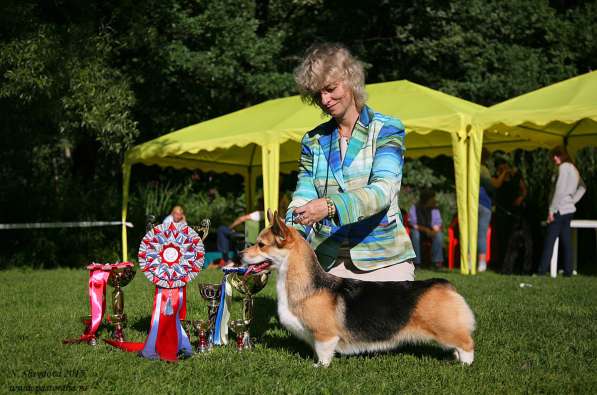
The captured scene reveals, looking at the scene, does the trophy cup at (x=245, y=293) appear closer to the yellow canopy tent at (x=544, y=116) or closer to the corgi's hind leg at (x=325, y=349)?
the corgi's hind leg at (x=325, y=349)

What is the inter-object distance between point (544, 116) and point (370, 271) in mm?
5899

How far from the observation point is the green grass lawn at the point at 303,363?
345 centimetres

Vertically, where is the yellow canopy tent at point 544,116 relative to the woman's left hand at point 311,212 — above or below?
above

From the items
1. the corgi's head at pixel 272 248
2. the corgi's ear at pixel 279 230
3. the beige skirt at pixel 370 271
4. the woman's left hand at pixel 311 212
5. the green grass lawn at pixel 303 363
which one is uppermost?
the woman's left hand at pixel 311 212

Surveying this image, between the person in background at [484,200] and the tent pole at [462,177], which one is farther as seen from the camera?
the person in background at [484,200]

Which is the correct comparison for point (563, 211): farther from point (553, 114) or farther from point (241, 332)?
point (241, 332)

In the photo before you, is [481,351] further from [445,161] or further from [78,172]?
[445,161]

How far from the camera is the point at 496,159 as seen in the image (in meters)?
20.5

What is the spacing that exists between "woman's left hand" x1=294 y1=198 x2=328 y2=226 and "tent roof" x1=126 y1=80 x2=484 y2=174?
6.48 meters

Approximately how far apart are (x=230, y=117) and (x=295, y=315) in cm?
879

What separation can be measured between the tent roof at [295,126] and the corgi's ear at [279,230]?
245 inches

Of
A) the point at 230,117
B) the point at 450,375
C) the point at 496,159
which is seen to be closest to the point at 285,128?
the point at 230,117

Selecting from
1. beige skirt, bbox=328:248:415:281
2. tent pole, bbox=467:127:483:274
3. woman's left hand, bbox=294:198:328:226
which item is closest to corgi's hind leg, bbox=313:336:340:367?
beige skirt, bbox=328:248:415:281

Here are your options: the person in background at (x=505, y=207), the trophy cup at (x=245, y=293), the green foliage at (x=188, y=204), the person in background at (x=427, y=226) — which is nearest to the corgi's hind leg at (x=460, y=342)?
the trophy cup at (x=245, y=293)
